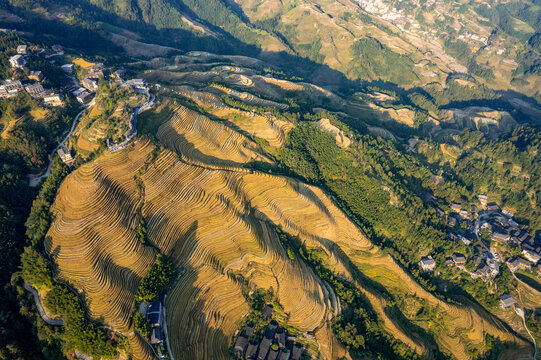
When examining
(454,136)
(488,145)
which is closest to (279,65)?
(454,136)

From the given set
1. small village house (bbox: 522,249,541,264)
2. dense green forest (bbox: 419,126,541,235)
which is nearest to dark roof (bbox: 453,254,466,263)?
small village house (bbox: 522,249,541,264)

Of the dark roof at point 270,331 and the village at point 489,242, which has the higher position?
the village at point 489,242

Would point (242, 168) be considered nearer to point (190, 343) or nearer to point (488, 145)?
point (190, 343)

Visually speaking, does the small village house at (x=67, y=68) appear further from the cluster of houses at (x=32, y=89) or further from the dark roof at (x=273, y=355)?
the dark roof at (x=273, y=355)

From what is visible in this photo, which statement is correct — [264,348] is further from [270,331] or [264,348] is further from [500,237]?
[500,237]

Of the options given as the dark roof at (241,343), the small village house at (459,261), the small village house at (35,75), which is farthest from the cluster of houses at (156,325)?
the small village house at (35,75)

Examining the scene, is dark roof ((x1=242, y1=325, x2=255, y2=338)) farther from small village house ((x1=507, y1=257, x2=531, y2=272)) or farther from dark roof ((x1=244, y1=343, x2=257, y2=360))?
small village house ((x1=507, y1=257, x2=531, y2=272))
